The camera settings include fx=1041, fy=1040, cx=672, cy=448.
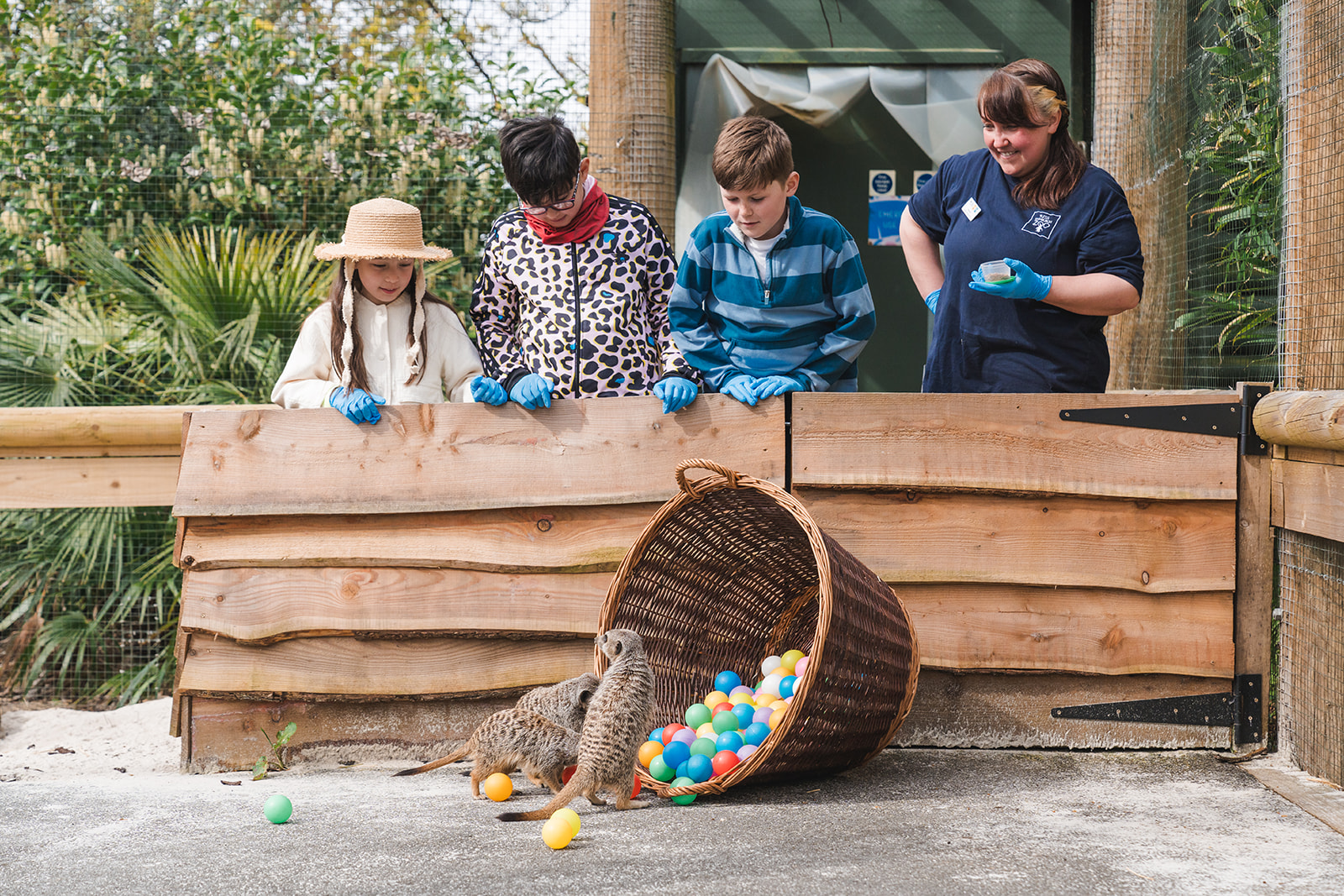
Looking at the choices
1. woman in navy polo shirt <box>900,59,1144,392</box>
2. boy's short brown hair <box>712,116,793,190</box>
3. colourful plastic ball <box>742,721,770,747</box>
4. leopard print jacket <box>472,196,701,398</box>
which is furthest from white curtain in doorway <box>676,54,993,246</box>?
colourful plastic ball <box>742,721,770,747</box>

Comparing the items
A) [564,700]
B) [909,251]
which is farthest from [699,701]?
[909,251]

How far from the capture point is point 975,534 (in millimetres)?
2896

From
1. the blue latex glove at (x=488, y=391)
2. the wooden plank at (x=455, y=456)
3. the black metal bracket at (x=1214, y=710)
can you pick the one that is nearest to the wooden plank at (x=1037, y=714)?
the black metal bracket at (x=1214, y=710)

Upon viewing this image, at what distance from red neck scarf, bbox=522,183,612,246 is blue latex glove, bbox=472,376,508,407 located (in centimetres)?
44

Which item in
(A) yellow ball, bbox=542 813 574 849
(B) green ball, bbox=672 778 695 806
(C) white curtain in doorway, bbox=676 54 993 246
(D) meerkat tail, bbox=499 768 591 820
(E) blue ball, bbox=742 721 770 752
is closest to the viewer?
(A) yellow ball, bbox=542 813 574 849

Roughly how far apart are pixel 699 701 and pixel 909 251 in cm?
150

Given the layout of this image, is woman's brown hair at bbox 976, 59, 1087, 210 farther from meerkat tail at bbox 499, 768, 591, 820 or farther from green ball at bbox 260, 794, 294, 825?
green ball at bbox 260, 794, 294, 825

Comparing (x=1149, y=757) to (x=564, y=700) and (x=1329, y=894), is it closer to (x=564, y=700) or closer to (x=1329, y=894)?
(x=1329, y=894)

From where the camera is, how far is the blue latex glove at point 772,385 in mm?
2889

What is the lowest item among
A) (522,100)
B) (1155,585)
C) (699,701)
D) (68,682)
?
(68,682)

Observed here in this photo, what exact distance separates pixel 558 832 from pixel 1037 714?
148cm

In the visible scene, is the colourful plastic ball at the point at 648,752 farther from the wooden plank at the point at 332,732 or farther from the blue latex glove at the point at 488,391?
the blue latex glove at the point at 488,391

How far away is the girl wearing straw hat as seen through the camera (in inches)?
121

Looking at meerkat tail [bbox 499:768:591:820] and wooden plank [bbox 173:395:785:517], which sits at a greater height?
wooden plank [bbox 173:395:785:517]
